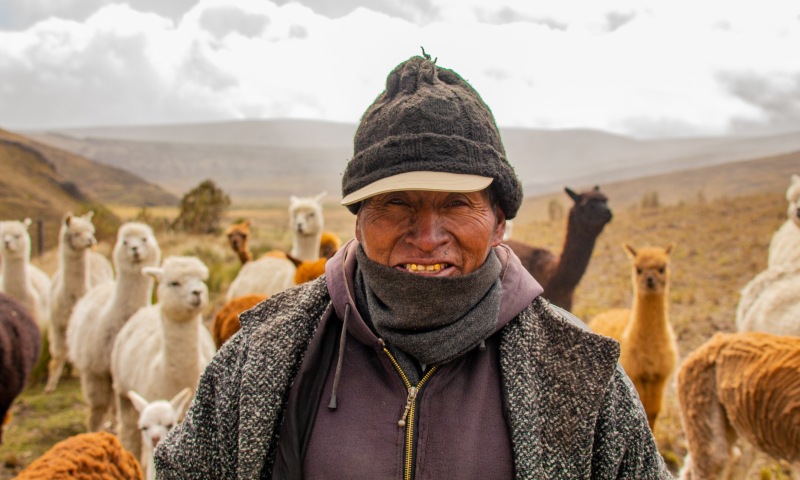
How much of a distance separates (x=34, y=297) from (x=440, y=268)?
29.2 ft

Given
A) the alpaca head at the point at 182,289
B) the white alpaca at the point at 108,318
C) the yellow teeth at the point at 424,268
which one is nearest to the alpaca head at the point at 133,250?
the white alpaca at the point at 108,318

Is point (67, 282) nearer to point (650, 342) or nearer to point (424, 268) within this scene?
point (650, 342)

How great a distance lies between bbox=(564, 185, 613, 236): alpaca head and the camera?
6.82 metres

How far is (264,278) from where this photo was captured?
749 cm

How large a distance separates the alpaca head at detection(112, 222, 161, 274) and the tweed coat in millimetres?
5231

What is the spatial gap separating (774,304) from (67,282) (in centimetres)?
848

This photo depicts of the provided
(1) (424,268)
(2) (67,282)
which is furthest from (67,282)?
(1) (424,268)

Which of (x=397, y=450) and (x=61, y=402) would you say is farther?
(x=61, y=402)

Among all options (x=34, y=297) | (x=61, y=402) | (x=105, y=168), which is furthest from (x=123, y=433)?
(x=105, y=168)

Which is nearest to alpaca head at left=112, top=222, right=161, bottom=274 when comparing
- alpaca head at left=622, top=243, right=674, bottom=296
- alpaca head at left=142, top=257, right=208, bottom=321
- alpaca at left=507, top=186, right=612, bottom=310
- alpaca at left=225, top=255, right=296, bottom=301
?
alpaca at left=225, top=255, right=296, bottom=301

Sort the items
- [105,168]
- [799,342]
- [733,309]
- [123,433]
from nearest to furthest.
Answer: [799,342]
[123,433]
[733,309]
[105,168]

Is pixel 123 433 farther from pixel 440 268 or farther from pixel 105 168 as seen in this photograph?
pixel 105 168

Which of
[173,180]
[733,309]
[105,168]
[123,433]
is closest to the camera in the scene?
[123,433]

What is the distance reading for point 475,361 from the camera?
5.13 ft
